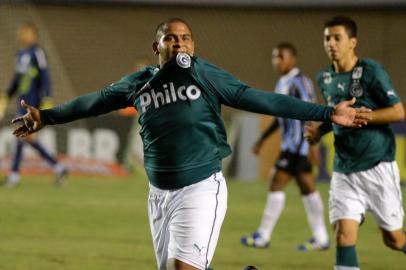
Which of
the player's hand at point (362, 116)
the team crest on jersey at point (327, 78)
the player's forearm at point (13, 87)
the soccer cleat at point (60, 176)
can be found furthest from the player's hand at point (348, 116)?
the soccer cleat at point (60, 176)

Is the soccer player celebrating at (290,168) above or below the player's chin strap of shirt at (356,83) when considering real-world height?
below

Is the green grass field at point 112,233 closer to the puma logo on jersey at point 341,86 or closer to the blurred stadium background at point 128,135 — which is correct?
the blurred stadium background at point 128,135

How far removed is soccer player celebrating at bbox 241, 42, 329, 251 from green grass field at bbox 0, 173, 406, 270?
0.25 m

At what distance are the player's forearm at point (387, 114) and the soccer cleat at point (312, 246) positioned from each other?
3142mm

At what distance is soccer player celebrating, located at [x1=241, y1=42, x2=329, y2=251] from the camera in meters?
9.99

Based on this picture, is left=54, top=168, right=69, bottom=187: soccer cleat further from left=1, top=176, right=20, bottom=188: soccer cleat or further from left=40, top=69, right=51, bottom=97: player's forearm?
left=40, top=69, right=51, bottom=97: player's forearm

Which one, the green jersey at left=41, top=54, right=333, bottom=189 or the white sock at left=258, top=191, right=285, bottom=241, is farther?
the white sock at left=258, top=191, right=285, bottom=241

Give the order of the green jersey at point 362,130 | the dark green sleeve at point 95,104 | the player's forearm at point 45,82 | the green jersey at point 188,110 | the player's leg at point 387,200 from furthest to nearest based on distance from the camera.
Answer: the player's forearm at point 45,82
the player's leg at point 387,200
the green jersey at point 362,130
the dark green sleeve at point 95,104
the green jersey at point 188,110

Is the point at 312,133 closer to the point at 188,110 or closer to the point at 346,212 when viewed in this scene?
the point at 346,212

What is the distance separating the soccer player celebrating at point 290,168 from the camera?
9.99 m

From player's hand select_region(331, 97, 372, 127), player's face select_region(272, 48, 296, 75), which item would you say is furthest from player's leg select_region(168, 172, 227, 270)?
player's face select_region(272, 48, 296, 75)

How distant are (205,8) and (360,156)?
18.3m

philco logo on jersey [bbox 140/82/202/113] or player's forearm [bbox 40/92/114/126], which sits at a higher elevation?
philco logo on jersey [bbox 140/82/202/113]

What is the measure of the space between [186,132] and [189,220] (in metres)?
0.51
